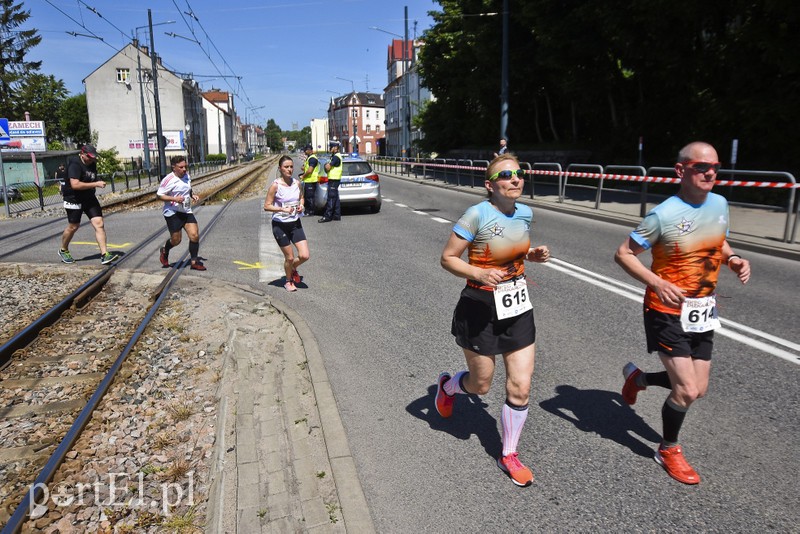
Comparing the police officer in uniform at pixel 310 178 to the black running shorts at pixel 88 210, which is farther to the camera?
the police officer in uniform at pixel 310 178

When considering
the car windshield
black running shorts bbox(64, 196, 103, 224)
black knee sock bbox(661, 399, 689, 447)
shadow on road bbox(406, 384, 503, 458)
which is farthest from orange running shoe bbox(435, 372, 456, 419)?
the car windshield

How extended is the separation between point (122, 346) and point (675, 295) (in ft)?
16.2

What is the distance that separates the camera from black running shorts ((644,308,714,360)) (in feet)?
10.4

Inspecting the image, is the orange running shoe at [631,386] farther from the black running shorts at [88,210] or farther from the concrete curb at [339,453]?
the black running shorts at [88,210]

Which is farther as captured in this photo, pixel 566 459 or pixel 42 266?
pixel 42 266

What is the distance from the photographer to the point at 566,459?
11.4 feet

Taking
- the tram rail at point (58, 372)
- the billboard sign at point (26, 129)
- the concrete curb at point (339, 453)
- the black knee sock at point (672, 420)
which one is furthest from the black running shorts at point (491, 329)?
the billboard sign at point (26, 129)

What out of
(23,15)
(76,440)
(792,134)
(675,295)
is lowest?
(76,440)

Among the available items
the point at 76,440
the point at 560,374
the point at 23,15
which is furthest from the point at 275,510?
the point at 23,15

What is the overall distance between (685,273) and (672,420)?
0.83 meters

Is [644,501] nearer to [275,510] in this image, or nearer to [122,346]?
[275,510]

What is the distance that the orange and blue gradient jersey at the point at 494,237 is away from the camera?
10.4 ft

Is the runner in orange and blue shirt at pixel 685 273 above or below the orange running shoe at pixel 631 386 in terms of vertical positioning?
above

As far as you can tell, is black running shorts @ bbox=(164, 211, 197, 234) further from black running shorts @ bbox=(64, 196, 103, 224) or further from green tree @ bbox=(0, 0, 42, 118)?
green tree @ bbox=(0, 0, 42, 118)
